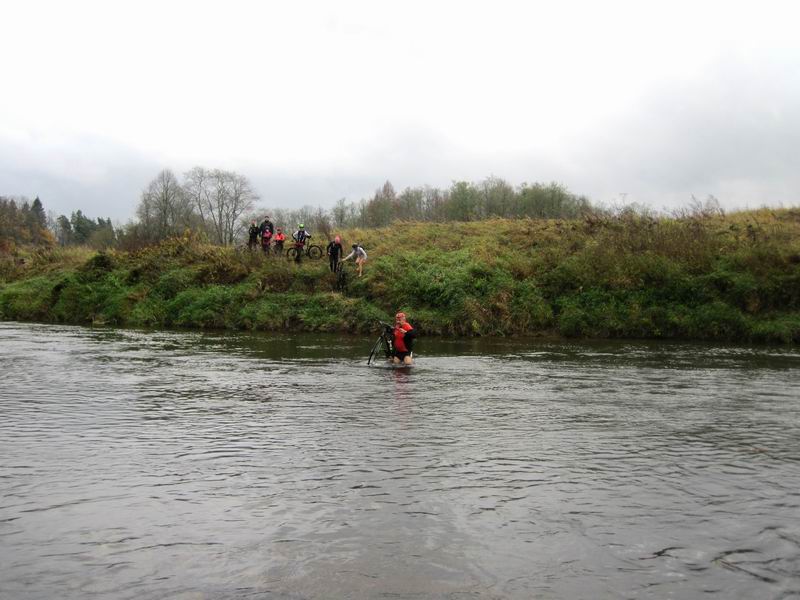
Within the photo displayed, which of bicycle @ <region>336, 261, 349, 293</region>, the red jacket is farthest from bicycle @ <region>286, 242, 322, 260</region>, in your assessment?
the red jacket

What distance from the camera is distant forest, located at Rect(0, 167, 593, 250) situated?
63.8 m

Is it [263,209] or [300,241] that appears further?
[263,209]

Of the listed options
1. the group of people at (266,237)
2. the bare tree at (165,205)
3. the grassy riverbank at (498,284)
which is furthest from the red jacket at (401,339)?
the bare tree at (165,205)

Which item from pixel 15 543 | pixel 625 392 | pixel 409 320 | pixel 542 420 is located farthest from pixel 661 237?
pixel 15 543

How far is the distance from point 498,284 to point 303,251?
1144cm

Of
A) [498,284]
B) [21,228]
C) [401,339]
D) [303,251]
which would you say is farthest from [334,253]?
[21,228]

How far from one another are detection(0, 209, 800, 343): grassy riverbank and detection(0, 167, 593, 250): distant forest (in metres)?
7.11

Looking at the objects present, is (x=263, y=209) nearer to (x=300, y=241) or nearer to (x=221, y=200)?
(x=221, y=200)

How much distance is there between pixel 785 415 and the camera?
39.0ft

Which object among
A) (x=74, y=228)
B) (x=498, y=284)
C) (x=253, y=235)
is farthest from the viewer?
(x=74, y=228)

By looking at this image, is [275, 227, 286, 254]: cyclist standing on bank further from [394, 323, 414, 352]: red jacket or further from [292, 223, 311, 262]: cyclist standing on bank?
[394, 323, 414, 352]: red jacket

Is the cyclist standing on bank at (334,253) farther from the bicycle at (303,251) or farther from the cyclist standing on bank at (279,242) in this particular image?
the cyclist standing on bank at (279,242)

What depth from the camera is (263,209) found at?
91812 mm

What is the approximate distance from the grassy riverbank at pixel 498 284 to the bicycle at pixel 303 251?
0.68 metres
